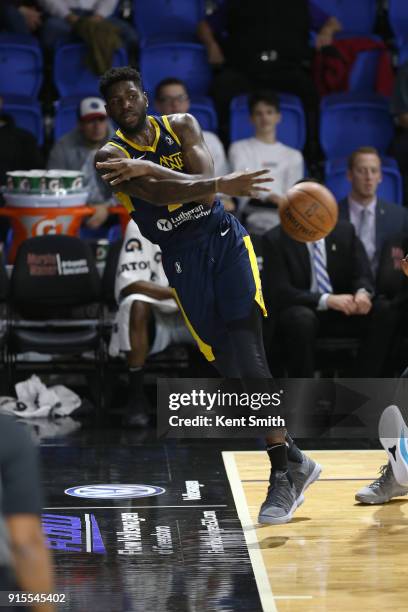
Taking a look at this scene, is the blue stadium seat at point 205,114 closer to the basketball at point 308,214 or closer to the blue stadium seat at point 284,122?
the blue stadium seat at point 284,122

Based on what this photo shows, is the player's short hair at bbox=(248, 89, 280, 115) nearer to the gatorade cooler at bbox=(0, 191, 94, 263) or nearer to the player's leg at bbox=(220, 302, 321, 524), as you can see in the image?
the gatorade cooler at bbox=(0, 191, 94, 263)

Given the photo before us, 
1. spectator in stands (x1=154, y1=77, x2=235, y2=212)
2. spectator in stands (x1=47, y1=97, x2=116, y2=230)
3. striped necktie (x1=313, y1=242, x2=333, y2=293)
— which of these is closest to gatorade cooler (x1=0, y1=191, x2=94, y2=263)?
spectator in stands (x1=47, y1=97, x2=116, y2=230)

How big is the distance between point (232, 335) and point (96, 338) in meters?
2.78

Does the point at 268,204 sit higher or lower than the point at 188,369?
higher

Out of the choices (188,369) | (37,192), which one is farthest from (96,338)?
(37,192)

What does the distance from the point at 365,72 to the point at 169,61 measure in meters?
1.68

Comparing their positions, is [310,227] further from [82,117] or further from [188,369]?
[82,117]

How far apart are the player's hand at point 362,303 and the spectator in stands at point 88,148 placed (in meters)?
2.04

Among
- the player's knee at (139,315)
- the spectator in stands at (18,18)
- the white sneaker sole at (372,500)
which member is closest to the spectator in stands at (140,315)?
the player's knee at (139,315)

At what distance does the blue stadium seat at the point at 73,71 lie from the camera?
10539 millimetres

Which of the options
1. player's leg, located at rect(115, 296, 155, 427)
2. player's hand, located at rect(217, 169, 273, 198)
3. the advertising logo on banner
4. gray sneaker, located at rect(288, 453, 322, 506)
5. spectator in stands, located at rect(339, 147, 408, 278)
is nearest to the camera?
player's hand, located at rect(217, 169, 273, 198)

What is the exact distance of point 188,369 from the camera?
8586 millimetres

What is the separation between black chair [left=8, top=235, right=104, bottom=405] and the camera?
8.38 meters

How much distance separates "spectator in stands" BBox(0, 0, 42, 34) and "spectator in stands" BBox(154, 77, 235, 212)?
1885 millimetres
